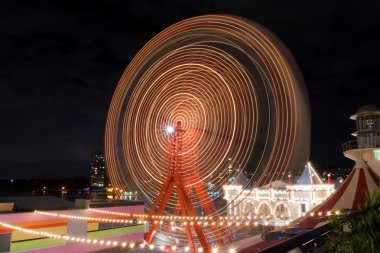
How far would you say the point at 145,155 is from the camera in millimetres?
16406

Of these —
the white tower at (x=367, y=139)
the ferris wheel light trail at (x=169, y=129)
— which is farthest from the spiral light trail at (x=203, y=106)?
the white tower at (x=367, y=139)

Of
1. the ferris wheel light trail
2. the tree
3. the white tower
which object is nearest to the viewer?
the tree

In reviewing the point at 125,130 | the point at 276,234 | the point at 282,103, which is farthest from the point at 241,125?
the point at 125,130

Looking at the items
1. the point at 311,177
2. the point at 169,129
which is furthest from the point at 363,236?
the point at 311,177

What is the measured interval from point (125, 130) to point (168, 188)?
13.5 ft

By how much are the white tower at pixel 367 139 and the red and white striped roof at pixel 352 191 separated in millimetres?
3340

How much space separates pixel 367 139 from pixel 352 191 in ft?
17.5

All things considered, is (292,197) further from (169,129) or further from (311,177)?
(169,129)

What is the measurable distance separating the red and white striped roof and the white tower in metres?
3.34

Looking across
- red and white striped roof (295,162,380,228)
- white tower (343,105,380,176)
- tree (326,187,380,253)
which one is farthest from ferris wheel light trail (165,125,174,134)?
tree (326,187,380,253)

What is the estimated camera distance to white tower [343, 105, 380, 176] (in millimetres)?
18125

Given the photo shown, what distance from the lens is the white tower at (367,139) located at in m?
18.1

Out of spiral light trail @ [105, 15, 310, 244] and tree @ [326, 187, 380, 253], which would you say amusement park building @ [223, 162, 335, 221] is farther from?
tree @ [326, 187, 380, 253]

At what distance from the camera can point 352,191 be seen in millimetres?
14477
